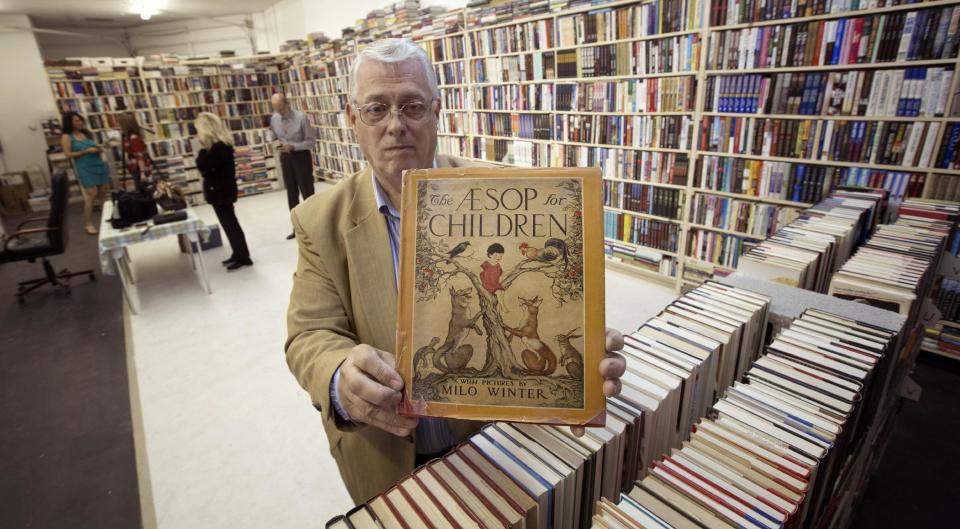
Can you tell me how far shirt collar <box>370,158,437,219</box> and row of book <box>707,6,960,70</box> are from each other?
284cm

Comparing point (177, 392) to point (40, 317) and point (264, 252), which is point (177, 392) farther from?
point (264, 252)

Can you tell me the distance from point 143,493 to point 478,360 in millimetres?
2260

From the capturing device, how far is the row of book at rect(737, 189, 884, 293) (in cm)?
137

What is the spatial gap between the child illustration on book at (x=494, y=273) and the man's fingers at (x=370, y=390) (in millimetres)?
208

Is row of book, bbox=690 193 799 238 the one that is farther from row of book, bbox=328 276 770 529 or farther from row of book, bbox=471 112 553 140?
row of book, bbox=328 276 770 529

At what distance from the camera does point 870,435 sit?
4.43 feet

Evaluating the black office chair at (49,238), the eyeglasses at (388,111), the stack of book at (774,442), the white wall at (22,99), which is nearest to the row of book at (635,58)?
the stack of book at (774,442)

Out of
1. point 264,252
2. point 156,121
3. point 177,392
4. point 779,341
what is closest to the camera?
point 779,341

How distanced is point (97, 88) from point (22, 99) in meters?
2.55

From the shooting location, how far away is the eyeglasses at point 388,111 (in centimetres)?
97

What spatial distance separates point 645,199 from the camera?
3.70 meters

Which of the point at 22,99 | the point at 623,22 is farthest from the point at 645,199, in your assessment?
the point at 22,99

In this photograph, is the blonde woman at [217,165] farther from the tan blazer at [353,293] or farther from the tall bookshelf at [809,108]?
the tall bookshelf at [809,108]

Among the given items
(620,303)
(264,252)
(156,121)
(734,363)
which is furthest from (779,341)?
(156,121)
